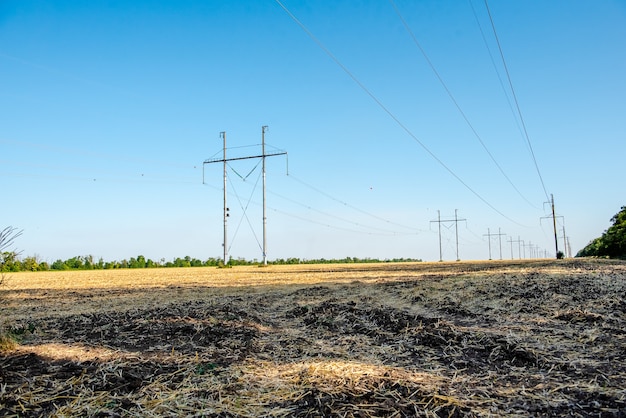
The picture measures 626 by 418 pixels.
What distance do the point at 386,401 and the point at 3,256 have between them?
540 centimetres

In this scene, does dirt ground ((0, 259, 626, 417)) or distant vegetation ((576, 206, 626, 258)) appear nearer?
dirt ground ((0, 259, 626, 417))

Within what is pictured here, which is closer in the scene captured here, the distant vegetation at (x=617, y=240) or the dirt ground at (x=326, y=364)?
the dirt ground at (x=326, y=364)

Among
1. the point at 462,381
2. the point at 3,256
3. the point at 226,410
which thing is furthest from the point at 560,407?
→ the point at 3,256

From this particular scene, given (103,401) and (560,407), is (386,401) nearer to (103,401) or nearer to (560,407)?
(560,407)

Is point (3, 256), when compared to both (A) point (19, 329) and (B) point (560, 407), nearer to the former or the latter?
(A) point (19, 329)

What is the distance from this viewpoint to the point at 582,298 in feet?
27.2

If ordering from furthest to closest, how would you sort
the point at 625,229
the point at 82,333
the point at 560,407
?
the point at 625,229
the point at 82,333
the point at 560,407

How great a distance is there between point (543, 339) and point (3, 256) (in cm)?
743

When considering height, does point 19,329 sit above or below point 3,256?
below

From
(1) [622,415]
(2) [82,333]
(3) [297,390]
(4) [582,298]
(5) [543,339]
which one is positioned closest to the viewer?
(1) [622,415]

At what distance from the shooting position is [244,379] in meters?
4.02

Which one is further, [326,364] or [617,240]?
[617,240]

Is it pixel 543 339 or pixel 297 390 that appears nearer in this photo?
pixel 297 390

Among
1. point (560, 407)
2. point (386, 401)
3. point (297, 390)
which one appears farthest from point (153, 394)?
point (560, 407)
